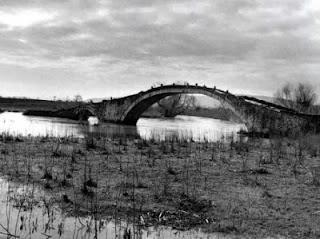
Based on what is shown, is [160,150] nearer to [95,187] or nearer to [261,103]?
[95,187]

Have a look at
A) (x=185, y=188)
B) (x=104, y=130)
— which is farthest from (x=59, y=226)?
(x=104, y=130)

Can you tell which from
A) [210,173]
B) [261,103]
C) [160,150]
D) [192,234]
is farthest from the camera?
[261,103]

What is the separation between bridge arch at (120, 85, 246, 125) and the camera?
3500 cm

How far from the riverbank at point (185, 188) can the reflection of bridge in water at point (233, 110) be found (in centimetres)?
1723

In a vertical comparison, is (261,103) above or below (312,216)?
above

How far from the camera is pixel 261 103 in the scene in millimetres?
34031

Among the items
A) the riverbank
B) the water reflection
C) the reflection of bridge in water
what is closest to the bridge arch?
the reflection of bridge in water

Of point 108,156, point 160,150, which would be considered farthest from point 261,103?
point 108,156

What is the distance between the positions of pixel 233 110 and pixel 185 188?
90.3 feet

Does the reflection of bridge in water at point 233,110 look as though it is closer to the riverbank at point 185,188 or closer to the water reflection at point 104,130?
the water reflection at point 104,130

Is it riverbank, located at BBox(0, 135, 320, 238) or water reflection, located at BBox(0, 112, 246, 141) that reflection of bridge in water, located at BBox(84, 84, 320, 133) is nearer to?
water reflection, located at BBox(0, 112, 246, 141)

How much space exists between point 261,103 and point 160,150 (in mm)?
22194

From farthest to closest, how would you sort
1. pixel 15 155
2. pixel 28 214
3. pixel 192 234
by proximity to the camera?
pixel 15 155, pixel 28 214, pixel 192 234

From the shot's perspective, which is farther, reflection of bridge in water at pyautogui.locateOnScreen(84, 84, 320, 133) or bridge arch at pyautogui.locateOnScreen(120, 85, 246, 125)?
bridge arch at pyautogui.locateOnScreen(120, 85, 246, 125)
